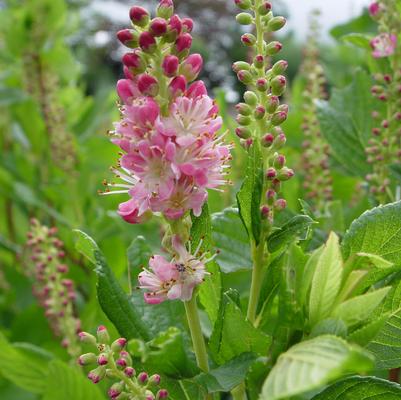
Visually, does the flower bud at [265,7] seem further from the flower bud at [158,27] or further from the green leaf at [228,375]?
the green leaf at [228,375]

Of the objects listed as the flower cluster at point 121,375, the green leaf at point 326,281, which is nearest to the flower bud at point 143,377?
the flower cluster at point 121,375

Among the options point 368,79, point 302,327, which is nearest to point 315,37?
point 368,79

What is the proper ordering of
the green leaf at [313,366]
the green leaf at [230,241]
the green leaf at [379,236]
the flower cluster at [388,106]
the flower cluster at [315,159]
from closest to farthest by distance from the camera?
the green leaf at [313,366], the green leaf at [379,236], the green leaf at [230,241], the flower cluster at [388,106], the flower cluster at [315,159]

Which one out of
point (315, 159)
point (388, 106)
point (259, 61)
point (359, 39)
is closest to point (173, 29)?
point (259, 61)

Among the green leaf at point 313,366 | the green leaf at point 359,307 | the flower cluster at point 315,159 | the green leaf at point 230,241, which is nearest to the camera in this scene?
the green leaf at point 313,366

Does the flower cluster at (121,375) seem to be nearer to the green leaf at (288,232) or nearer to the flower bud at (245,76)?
the green leaf at (288,232)

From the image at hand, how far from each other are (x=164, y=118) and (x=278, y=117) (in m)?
0.17

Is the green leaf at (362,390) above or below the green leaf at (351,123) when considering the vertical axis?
below

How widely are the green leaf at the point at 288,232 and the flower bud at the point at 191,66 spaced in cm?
22

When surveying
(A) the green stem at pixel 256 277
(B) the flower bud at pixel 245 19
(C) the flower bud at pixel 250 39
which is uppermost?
(B) the flower bud at pixel 245 19

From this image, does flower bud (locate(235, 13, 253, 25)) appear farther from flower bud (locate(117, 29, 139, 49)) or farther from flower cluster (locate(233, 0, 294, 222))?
flower bud (locate(117, 29, 139, 49))

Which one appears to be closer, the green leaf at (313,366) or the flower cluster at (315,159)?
the green leaf at (313,366)

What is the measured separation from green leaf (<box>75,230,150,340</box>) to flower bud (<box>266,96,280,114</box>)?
11.0 inches

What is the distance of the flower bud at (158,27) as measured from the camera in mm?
754
